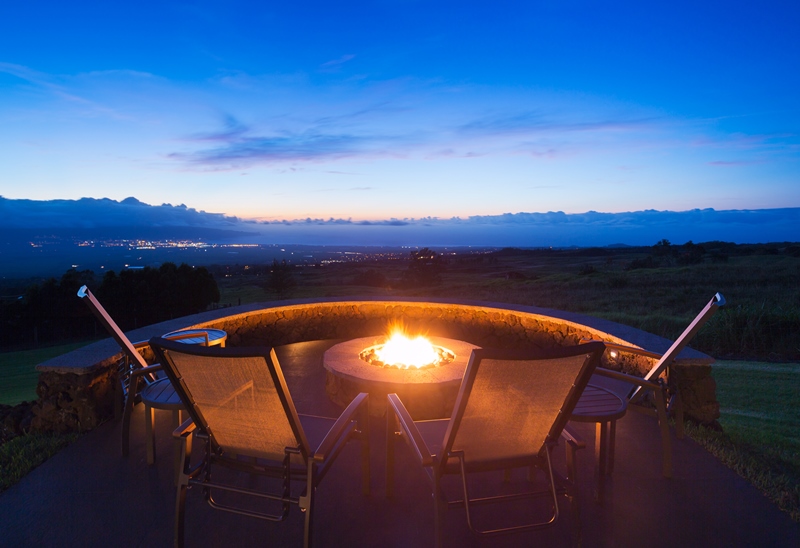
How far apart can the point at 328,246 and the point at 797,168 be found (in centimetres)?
7859

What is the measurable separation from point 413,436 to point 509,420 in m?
0.45

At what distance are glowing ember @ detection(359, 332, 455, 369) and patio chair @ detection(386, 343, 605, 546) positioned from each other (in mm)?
2004

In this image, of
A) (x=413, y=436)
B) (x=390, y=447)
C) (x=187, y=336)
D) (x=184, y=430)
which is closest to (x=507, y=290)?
(x=187, y=336)

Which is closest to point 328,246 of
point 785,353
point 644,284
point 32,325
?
point 32,325

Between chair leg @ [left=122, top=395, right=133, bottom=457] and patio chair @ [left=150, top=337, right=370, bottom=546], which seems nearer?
patio chair @ [left=150, top=337, right=370, bottom=546]

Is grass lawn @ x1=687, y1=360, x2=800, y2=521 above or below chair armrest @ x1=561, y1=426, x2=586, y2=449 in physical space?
below

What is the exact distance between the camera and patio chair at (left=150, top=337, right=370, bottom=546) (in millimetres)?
1847

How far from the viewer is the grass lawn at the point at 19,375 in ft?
32.6

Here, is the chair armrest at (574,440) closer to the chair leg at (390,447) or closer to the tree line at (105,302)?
the chair leg at (390,447)

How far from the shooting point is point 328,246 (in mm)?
89188

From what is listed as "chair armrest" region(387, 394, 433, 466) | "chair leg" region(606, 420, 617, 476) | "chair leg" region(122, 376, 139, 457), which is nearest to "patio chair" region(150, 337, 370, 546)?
"chair armrest" region(387, 394, 433, 466)

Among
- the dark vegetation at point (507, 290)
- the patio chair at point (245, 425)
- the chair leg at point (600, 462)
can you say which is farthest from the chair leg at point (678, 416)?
the dark vegetation at point (507, 290)

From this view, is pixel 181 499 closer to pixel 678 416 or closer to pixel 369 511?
pixel 369 511

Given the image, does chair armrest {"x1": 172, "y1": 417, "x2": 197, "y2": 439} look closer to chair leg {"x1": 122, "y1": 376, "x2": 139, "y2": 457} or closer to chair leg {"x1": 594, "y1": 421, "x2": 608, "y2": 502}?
chair leg {"x1": 122, "y1": 376, "x2": 139, "y2": 457}
